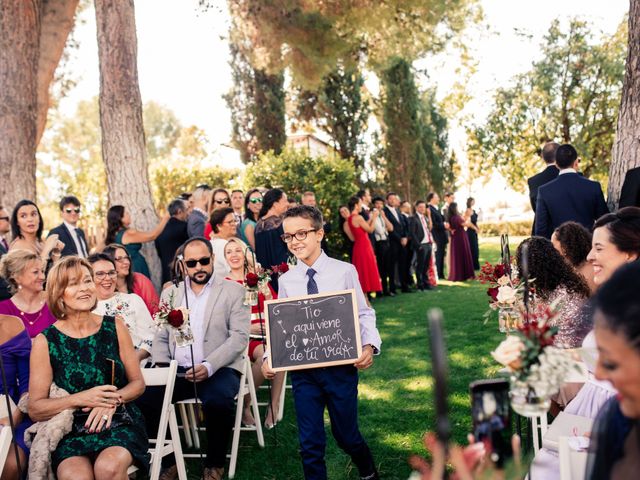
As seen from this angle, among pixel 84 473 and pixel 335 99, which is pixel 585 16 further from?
pixel 84 473

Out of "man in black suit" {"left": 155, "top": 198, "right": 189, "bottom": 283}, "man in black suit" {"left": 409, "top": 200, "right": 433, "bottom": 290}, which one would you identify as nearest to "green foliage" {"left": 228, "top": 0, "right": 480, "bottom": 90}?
"man in black suit" {"left": 409, "top": 200, "right": 433, "bottom": 290}

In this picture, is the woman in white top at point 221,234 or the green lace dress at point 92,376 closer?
the green lace dress at point 92,376

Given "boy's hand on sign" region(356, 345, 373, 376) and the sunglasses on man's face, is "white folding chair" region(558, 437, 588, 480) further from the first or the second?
the sunglasses on man's face

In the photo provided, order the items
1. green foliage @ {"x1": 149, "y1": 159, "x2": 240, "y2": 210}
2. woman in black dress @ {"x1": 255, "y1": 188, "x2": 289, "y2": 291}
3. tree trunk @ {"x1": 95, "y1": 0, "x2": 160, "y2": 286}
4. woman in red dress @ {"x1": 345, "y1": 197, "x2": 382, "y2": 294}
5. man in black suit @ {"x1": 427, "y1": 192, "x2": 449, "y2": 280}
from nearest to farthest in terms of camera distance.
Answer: woman in black dress @ {"x1": 255, "y1": 188, "x2": 289, "y2": 291} → tree trunk @ {"x1": 95, "y1": 0, "x2": 160, "y2": 286} → woman in red dress @ {"x1": 345, "y1": 197, "x2": 382, "y2": 294} → man in black suit @ {"x1": 427, "y1": 192, "x2": 449, "y2": 280} → green foliage @ {"x1": 149, "y1": 159, "x2": 240, "y2": 210}

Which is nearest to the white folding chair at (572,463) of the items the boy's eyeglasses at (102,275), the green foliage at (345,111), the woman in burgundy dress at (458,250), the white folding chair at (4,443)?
the white folding chair at (4,443)

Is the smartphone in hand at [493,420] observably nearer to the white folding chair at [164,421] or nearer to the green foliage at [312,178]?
the white folding chair at [164,421]

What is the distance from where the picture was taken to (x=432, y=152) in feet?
98.2

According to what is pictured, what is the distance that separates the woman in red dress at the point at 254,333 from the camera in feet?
20.4

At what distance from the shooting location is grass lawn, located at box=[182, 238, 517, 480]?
511 cm

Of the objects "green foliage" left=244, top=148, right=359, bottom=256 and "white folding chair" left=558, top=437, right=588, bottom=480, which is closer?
"white folding chair" left=558, top=437, right=588, bottom=480

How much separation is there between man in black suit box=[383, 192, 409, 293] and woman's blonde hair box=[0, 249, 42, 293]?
968 cm

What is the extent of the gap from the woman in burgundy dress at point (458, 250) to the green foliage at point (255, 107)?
34.8 ft

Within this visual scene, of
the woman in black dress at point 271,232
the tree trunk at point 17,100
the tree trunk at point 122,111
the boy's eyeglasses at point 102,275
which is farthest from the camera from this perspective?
the tree trunk at point 17,100

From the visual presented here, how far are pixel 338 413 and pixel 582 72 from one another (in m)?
27.0
